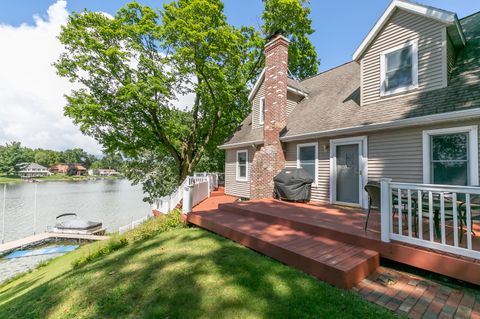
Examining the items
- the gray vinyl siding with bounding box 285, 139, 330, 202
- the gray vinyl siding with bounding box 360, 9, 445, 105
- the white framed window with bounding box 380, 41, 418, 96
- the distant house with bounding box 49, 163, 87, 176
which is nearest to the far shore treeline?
the distant house with bounding box 49, 163, 87, 176

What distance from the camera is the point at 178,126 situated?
45.1 feet

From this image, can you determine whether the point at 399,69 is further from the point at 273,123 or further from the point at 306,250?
the point at 306,250

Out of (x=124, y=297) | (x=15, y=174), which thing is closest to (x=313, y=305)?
(x=124, y=297)

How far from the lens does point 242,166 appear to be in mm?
10820

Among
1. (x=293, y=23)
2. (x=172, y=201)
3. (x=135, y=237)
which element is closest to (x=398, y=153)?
(x=135, y=237)

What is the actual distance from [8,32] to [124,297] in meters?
19.0

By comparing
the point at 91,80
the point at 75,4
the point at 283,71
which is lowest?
the point at 283,71

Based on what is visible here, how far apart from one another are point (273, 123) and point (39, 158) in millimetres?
110162

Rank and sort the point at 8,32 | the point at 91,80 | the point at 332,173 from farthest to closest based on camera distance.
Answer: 1. the point at 8,32
2. the point at 91,80
3. the point at 332,173

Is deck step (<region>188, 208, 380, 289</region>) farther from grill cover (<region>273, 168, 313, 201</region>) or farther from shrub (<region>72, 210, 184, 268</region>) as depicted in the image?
grill cover (<region>273, 168, 313, 201</region>)

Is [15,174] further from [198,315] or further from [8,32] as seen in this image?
[198,315]

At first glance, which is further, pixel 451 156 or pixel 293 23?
pixel 293 23

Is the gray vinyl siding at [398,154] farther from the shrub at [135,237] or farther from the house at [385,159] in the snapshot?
the shrub at [135,237]

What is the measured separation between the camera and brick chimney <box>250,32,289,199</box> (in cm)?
823
